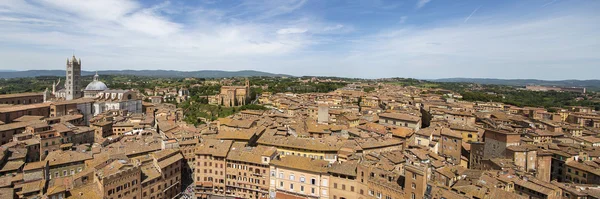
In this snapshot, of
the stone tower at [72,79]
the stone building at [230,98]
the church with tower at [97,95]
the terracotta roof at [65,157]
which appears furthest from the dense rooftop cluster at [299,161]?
the stone building at [230,98]

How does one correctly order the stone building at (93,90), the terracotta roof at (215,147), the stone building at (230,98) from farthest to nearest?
the stone building at (230,98) < the stone building at (93,90) < the terracotta roof at (215,147)

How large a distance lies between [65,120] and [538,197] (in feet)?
190

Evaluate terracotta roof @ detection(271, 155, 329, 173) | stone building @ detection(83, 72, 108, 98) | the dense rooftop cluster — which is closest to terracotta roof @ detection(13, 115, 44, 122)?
the dense rooftop cluster

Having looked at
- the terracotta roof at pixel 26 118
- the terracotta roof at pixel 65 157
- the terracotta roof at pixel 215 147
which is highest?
the terracotta roof at pixel 26 118

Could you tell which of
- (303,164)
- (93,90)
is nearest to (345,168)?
(303,164)

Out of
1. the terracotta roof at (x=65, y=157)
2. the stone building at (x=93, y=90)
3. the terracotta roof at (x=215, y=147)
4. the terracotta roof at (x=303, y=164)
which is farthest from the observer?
the stone building at (x=93, y=90)

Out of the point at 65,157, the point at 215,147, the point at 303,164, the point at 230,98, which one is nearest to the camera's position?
the point at 303,164

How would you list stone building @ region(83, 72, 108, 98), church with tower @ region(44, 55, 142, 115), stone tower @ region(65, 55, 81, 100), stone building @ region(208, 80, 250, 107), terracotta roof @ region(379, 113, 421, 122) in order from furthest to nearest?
stone building @ region(208, 80, 250, 107) < stone building @ region(83, 72, 108, 98) < stone tower @ region(65, 55, 81, 100) < church with tower @ region(44, 55, 142, 115) < terracotta roof @ region(379, 113, 421, 122)

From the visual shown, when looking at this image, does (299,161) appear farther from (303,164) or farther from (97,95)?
(97,95)

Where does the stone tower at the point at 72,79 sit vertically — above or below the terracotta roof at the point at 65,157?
above

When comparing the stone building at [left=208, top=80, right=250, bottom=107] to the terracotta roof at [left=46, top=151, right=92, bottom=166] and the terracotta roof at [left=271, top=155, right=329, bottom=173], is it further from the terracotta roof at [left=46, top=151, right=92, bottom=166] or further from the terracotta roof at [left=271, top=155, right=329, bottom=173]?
the terracotta roof at [left=271, top=155, right=329, bottom=173]

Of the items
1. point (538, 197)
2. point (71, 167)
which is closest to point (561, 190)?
point (538, 197)

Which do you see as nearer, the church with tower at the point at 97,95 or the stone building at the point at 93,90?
the church with tower at the point at 97,95

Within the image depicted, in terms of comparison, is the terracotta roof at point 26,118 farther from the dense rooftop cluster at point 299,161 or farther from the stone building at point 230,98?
the stone building at point 230,98
